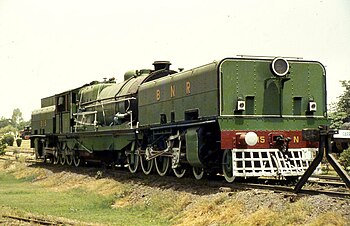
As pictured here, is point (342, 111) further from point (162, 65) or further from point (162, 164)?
point (162, 164)

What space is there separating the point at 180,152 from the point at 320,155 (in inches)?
233

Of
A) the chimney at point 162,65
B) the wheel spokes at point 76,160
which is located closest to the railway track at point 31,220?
the chimney at point 162,65

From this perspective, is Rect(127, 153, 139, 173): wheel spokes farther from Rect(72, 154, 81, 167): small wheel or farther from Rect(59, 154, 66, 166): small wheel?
Rect(59, 154, 66, 166): small wheel

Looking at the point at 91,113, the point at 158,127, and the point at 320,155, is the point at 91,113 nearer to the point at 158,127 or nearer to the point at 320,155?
the point at 158,127

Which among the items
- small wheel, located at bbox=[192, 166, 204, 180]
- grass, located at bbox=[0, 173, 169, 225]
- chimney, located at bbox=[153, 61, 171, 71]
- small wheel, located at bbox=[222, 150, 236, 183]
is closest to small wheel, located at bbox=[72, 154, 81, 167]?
grass, located at bbox=[0, 173, 169, 225]

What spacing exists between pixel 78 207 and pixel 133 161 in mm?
5375

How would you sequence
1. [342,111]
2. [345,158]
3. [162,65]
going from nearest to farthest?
[162,65], [345,158], [342,111]

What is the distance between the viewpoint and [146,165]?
819 inches

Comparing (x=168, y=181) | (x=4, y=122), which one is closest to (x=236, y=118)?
(x=168, y=181)

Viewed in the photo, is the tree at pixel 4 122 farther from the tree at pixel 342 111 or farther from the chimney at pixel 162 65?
the chimney at pixel 162 65

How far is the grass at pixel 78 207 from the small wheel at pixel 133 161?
7.33 feet

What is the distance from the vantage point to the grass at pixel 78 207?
→ 45.6ft

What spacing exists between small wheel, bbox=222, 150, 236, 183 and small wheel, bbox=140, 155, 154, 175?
5.04m

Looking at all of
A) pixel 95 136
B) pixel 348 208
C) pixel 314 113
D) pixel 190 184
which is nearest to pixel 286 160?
pixel 314 113
